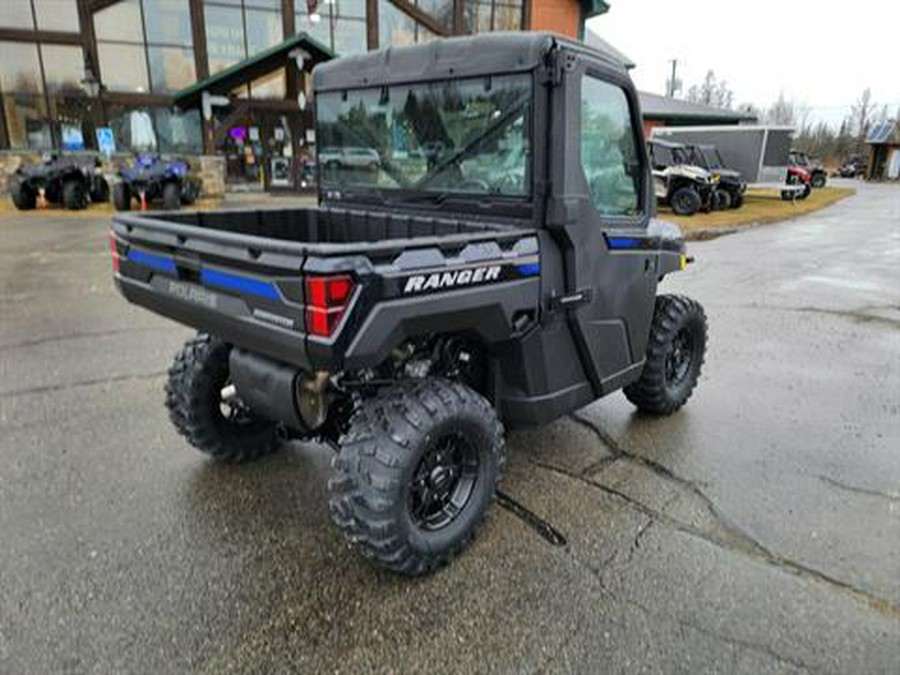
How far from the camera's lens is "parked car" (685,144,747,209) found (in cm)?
1940

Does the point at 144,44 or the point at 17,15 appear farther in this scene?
the point at 144,44

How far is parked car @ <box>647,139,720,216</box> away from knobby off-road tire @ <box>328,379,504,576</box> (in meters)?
16.5

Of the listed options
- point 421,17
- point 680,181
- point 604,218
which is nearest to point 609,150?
point 604,218

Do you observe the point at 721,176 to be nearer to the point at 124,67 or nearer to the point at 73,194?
the point at 73,194

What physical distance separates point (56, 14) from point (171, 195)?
999 cm

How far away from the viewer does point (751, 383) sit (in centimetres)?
517

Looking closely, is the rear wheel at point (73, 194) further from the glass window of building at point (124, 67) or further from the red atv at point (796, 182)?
the red atv at point (796, 182)

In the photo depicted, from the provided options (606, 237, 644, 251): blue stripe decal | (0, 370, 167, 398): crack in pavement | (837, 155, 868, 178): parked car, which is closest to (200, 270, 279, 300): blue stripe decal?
(606, 237, 644, 251): blue stripe decal

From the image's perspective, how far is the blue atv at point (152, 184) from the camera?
15.1 meters

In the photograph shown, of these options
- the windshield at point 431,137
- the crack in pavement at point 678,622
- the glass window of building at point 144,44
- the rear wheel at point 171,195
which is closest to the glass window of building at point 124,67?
the glass window of building at point 144,44

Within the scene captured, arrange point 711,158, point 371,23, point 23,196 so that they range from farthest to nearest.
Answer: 1. point 371,23
2. point 711,158
3. point 23,196

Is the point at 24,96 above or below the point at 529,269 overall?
above

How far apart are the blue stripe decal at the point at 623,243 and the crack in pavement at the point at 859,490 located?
1731mm

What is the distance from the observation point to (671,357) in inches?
175
